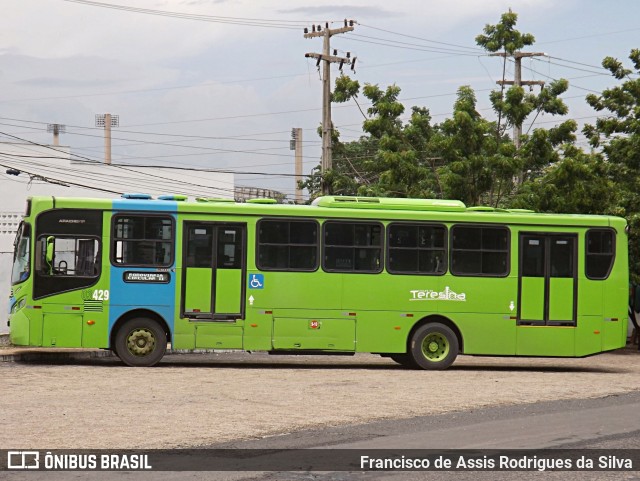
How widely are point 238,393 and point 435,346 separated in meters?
6.64

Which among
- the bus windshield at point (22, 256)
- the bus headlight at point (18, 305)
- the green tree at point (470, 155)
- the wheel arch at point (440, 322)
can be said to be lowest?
the wheel arch at point (440, 322)

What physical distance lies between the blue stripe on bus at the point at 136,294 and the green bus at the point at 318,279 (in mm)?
24

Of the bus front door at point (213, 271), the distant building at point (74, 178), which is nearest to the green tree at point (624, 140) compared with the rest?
the bus front door at point (213, 271)

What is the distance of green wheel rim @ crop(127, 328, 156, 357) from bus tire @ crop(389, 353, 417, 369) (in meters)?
5.00

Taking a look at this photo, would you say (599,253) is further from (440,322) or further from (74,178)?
(74,178)

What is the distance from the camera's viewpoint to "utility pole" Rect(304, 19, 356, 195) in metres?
35.9

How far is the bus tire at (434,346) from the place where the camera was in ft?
71.5

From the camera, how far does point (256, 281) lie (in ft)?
69.9

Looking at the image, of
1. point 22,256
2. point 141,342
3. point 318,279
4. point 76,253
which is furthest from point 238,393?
point 22,256

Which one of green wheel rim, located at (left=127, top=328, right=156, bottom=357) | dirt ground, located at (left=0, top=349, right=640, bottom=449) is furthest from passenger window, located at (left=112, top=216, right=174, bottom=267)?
dirt ground, located at (left=0, top=349, right=640, bottom=449)

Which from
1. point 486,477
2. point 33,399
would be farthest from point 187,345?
point 486,477

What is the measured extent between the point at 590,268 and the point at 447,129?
9123 mm

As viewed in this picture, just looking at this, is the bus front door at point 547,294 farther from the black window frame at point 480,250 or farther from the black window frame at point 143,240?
the black window frame at point 143,240

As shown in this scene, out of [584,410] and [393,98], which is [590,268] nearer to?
[584,410]
